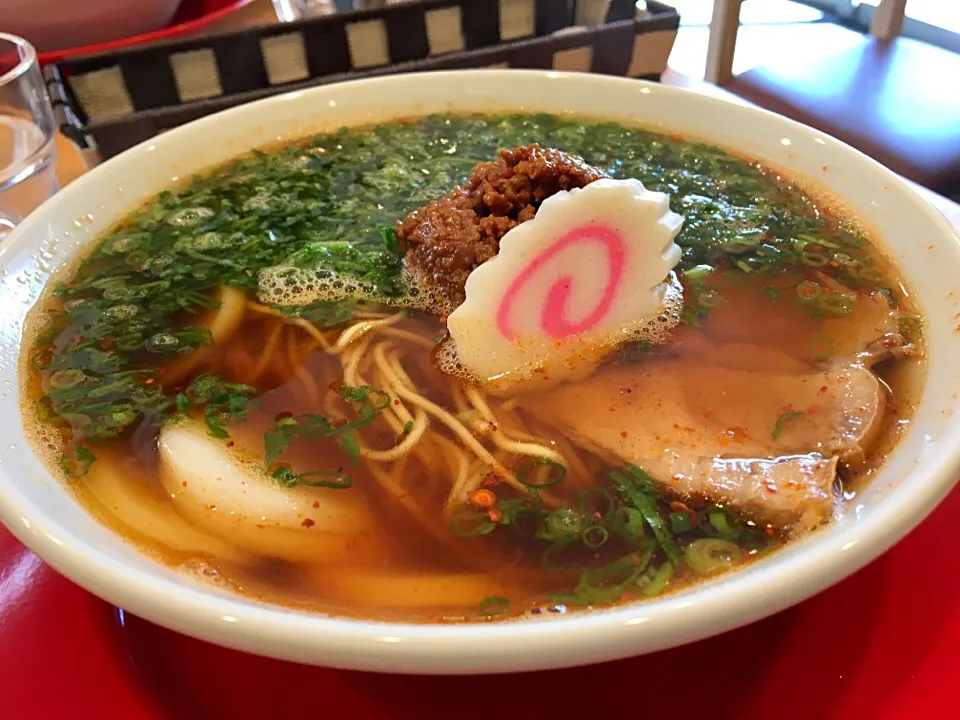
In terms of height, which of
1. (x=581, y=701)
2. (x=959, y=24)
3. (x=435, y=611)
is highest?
(x=435, y=611)

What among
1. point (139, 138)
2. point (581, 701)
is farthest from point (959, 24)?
point (581, 701)

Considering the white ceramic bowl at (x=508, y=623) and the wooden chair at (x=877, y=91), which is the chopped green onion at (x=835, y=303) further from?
the wooden chair at (x=877, y=91)

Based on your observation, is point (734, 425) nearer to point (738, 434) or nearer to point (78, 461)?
point (738, 434)

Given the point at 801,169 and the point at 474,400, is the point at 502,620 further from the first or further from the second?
the point at 801,169

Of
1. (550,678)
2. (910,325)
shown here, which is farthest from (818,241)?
(550,678)

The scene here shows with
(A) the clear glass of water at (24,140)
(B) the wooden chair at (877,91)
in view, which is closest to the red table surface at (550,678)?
(A) the clear glass of water at (24,140)

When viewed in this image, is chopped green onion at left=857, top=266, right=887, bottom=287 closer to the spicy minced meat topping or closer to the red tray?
the spicy minced meat topping

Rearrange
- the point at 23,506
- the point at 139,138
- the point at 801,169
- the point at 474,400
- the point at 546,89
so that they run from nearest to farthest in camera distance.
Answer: the point at 23,506 < the point at 474,400 < the point at 801,169 < the point at 139,138 < the point at 546,89
